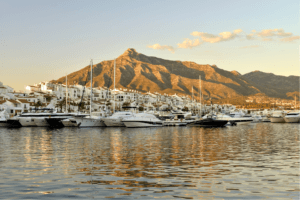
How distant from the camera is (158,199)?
38.7 feet

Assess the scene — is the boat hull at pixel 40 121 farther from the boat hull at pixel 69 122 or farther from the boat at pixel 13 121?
the boat hull at pixel 69 122

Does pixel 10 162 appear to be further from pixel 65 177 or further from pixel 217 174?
pixel 217 174

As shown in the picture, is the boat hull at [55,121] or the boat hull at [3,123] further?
the boat hull at [3,123]

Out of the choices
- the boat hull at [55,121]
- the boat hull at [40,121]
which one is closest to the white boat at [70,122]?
the boat hull at [55,121]

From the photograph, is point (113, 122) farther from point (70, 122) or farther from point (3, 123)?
point (3, 123)

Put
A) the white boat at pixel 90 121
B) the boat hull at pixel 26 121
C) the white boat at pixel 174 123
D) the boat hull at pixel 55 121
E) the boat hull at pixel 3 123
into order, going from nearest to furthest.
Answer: the white boat at pixel 90 121 < the boat hull at pixel 55 121 < the boat hull at pixel 26 121 < the boat hull at pixel 3 123 < the white boat at pixel 174 123

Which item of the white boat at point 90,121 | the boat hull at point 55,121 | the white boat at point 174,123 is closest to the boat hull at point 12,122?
the boat hull at point 55,121

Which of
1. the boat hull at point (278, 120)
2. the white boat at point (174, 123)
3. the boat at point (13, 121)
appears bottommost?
the boat hull at point (278, 120)

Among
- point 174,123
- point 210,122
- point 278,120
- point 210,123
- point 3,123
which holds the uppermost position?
point 3,123

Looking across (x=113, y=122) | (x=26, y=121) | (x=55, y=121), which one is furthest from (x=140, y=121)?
(x=26, y=121)

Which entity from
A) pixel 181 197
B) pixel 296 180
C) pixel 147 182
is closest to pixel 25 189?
pixel 147 182

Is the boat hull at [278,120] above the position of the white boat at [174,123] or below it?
below

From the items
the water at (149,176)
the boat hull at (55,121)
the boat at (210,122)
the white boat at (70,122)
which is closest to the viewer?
the water at (149,176)

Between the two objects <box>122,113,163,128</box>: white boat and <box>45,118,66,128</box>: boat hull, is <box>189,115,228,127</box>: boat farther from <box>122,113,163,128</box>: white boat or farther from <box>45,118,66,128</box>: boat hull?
<box>45,118,66,128</box>: boat hull
